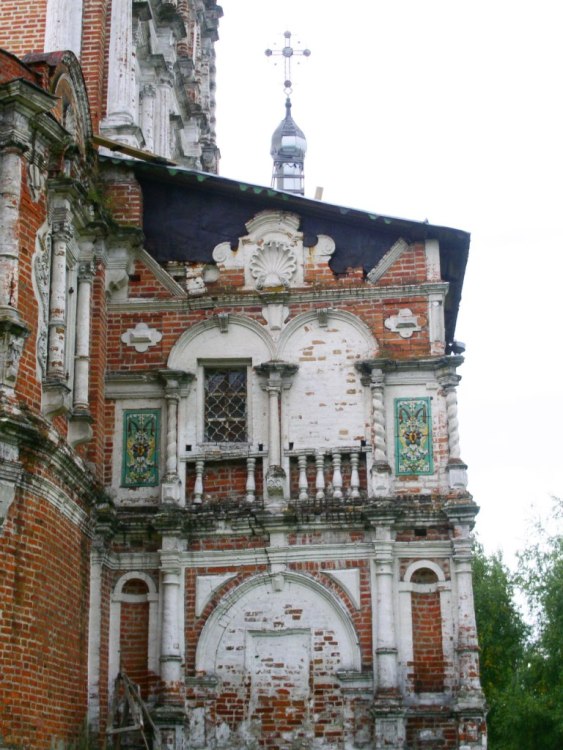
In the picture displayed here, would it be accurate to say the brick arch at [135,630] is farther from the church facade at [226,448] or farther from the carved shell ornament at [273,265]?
the carved shell ornament at [273,265]

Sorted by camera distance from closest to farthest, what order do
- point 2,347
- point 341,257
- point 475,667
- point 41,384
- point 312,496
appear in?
point 2,347
point 41,384
point 475,667
point 312,496
point 341,257

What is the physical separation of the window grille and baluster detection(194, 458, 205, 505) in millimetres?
372

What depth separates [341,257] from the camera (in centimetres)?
1681

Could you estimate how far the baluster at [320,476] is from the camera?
15672 millimetres

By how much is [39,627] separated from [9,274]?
359 centimetres

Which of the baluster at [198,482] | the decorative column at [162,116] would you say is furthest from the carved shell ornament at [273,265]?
the decorative column at [162,116]

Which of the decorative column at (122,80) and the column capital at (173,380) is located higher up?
the decorative column at (122,80)

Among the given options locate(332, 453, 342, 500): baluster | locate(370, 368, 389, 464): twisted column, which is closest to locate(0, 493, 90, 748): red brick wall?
locate(332, 453, 342, 500): baluster

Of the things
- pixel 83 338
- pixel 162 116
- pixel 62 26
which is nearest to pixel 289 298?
pixel 83 338

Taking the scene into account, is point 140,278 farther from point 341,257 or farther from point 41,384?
point 41,384

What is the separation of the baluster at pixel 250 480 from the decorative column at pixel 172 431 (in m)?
0.84

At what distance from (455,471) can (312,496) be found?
1804 millimetres

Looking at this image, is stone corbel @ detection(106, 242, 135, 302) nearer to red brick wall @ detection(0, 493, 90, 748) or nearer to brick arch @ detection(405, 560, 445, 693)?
red brick wall @ detection(0, 493, 90, 748)

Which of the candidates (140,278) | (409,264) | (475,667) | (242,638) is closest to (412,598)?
(475,667)
